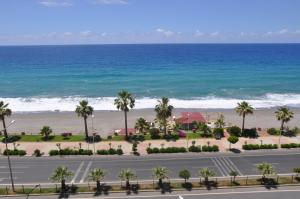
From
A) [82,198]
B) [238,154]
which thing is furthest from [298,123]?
[82,198]

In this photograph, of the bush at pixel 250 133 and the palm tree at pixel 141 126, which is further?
the palm tree at pixel 141 126

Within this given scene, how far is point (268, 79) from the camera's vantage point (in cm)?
15250

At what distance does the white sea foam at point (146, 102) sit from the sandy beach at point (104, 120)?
18.7ft

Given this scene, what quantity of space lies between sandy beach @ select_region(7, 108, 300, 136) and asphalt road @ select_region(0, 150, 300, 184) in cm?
1784

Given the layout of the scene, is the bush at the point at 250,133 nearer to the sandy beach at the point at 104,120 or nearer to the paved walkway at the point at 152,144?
the paved walkway at the point at 152,144

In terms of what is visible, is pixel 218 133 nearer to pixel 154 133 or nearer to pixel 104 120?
pixel 154 133

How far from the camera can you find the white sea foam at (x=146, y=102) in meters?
106

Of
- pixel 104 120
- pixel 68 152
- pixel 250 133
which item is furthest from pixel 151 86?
pixel 68 152

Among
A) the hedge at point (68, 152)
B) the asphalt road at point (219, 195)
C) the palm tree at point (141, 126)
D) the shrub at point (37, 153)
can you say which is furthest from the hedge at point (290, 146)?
the shrub at point (37, 153)

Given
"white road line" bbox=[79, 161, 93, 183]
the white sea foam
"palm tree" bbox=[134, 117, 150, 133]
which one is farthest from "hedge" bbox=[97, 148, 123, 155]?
the white sea foam

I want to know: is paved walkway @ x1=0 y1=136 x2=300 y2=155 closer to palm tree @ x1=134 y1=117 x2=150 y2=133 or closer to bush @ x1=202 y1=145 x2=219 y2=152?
bush @ x1=202 y1=145 x2=219 y2=152

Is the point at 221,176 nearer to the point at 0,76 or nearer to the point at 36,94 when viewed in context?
the point at 36,94

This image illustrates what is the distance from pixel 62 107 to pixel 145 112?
26.3 metres

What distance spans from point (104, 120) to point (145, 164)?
107 ft
